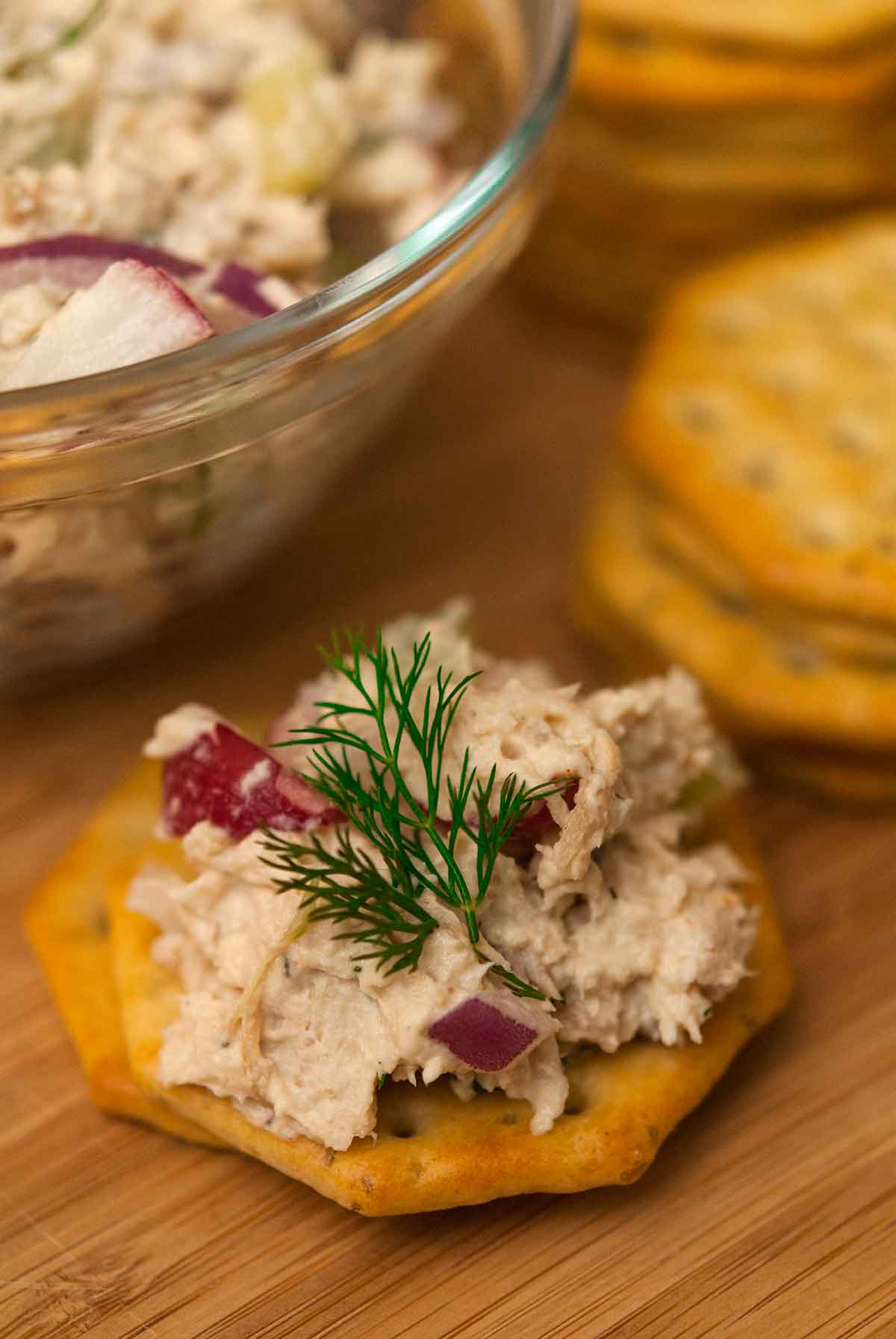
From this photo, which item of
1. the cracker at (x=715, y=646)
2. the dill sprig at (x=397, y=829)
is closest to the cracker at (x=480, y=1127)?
the dill sprig at (x=397, y=829)

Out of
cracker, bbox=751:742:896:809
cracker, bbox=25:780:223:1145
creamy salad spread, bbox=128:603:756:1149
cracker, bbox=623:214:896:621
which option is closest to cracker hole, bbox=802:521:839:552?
cracker, bbox=623:214:896:621

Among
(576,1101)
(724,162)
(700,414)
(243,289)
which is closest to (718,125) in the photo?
(724,162)

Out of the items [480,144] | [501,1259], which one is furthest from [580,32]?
[501,1259]

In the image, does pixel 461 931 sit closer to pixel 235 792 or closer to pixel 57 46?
pixel 235 792

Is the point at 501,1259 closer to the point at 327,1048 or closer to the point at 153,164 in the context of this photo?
the point at 327,1048

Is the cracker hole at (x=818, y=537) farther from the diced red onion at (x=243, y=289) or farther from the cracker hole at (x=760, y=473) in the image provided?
the diced red onion at (x=243, y=289)

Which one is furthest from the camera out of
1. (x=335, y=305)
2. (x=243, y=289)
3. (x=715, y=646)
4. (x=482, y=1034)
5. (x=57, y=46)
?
(x=715, y=646)

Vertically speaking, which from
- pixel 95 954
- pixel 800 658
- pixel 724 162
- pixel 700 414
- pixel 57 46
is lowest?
pixel 800 658
